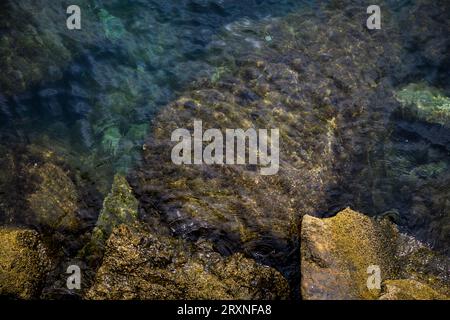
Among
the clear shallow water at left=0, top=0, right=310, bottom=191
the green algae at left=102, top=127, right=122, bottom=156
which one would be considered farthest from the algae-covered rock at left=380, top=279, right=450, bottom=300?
the green algae at left=102, top=127, right=122, bottom=156

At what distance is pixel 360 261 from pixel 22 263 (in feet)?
13.2

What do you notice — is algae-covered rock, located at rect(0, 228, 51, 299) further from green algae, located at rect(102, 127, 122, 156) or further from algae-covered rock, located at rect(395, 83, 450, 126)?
algae-covered rock, located at rect(395, 83, 450, 126)

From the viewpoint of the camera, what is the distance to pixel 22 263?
4.75 meters

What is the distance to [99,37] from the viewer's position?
722 centimetres

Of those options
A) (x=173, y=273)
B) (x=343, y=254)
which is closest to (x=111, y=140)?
(x=173, y=273)

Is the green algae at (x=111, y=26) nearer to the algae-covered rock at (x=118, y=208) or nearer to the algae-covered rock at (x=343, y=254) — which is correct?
the algae-covered rock at (x=118, y=208)

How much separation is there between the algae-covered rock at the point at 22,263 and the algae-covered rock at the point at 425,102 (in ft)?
20.1

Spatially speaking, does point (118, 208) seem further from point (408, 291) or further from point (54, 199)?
point (408, 291)

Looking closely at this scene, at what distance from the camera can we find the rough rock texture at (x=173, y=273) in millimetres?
4688

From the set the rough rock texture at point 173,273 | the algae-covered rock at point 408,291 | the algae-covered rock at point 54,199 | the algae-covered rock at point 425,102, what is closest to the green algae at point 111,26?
the algae-covered rock at point 54,199

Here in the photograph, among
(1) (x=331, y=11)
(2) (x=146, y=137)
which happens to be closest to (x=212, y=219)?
(2) (x=146, y=137)

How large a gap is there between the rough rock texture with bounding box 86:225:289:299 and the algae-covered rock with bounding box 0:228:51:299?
0.69 metres

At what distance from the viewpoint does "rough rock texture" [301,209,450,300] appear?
14.8ft
